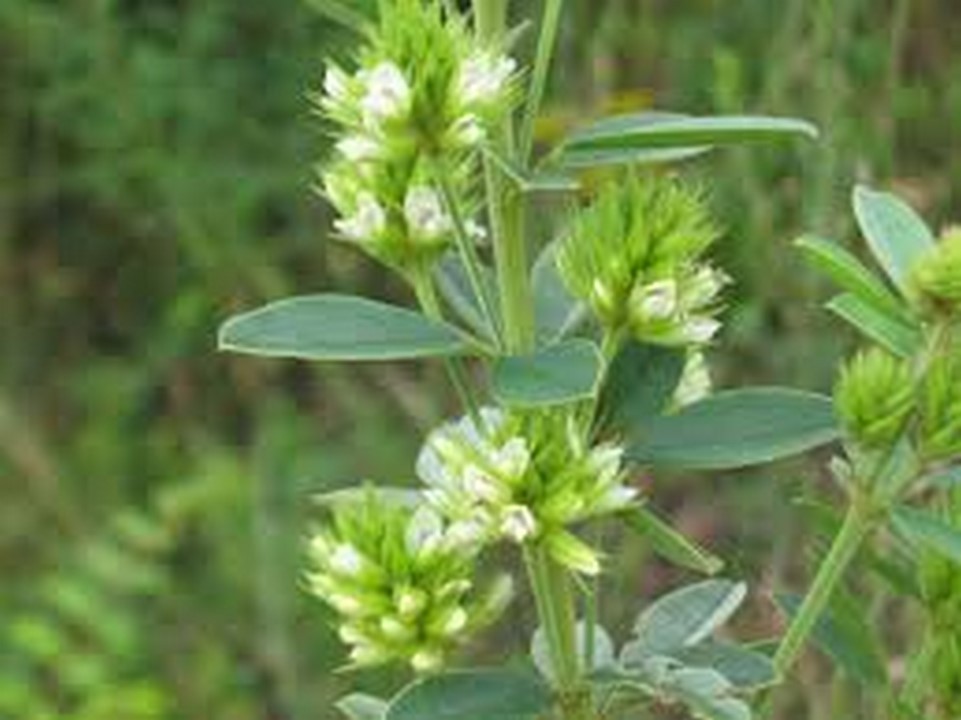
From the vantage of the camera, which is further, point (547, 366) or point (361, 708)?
point (361, 708)

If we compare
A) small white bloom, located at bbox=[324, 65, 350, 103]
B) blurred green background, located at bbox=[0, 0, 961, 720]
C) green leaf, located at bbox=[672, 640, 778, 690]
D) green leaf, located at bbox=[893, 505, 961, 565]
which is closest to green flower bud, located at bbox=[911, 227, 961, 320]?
green leaf, located at bbox=[893, 505, 961, 565]

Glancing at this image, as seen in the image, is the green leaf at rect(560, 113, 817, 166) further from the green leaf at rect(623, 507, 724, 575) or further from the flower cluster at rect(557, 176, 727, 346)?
the green leaf at rect(623, 507, 724, 575)

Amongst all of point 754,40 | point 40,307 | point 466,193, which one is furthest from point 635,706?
point 40,307

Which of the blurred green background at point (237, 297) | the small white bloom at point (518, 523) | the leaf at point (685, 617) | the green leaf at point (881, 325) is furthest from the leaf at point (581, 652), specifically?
the blurred green background at point (237, 297)

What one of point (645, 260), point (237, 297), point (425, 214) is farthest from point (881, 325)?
point (237, 297)

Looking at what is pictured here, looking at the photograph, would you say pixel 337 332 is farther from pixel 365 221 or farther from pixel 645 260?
pixel 645 260

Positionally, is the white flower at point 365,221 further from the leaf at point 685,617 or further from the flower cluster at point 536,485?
the leaf at point 685,617
